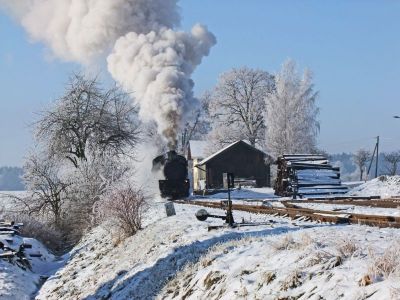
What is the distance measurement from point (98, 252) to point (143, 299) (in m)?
8.65

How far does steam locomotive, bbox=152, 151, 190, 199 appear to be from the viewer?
31.1 meters

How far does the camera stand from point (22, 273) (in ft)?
57.7

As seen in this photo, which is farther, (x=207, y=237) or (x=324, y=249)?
(x=207, y=237)

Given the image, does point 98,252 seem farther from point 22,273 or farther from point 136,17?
point 136,17

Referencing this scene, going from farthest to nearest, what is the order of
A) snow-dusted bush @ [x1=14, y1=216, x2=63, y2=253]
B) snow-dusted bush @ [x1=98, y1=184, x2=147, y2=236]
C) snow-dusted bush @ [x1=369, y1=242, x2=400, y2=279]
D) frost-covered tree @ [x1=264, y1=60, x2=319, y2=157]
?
frost-covered tree @ [x1=264, y1=60, x2=319, y2=157]
snow-dusted bush @ [x1=14, y1=216, x2=63, y2=253]
snow-dusted bush @ [x1=98, y1=184, x2=147, y2=236]
snow-dusted bush @ [x1=369, y1=242, x2=400, y2=279]

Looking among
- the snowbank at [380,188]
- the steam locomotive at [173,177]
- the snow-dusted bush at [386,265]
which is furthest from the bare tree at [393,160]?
the snow-dusted bush at [386,265]

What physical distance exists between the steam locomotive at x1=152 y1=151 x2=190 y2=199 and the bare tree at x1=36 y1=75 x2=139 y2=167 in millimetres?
8639

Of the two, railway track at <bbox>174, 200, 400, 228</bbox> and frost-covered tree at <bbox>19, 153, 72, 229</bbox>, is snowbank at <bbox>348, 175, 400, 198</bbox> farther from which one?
frost-covered tree at <bbox>19, 153, 72, 229</bbox>

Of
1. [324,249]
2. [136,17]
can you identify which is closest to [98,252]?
[324,249]

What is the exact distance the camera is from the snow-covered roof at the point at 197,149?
208 feet

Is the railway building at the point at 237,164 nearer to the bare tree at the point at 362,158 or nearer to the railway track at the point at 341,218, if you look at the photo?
the bare tree at the point at 362,158

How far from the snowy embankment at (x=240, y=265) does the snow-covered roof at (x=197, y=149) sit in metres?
45.4

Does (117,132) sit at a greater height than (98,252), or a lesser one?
greater

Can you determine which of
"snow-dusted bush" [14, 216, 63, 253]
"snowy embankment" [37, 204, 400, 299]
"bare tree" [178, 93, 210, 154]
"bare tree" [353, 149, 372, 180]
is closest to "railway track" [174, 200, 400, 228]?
"snowy embankment" [37, 204, 400, 299]
